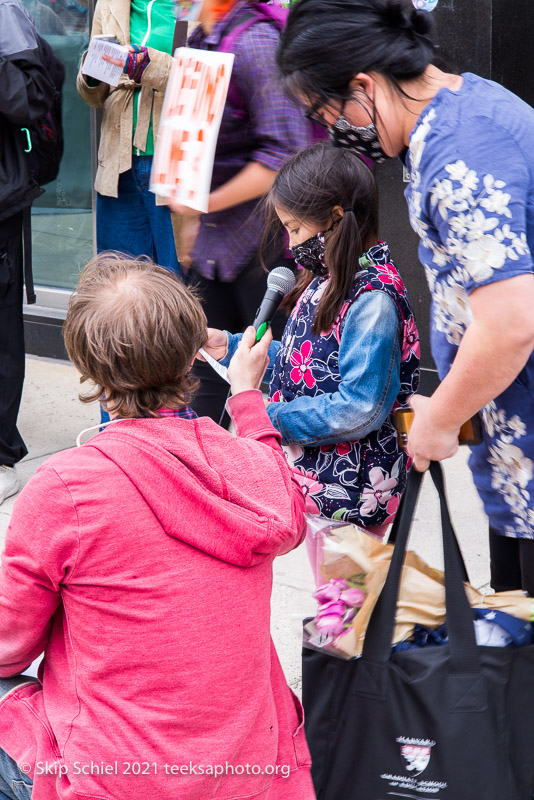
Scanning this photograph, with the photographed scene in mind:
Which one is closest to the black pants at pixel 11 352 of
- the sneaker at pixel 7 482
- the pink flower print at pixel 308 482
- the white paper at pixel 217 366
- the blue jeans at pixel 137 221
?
the sneaker at pixel 7 482

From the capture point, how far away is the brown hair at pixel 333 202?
7.77ft

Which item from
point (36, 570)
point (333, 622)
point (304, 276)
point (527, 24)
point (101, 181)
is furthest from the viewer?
point (527, 24)

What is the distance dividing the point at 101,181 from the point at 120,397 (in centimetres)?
258

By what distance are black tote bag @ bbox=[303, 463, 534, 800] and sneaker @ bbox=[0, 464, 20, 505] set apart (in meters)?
2.61

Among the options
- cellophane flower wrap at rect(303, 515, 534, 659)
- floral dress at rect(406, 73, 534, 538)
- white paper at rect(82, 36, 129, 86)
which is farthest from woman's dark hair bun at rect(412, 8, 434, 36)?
white paper at rect(82, 36, 129, 86)

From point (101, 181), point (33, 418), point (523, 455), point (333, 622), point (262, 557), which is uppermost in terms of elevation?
point (523, 455)

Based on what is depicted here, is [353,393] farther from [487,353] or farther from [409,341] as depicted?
[487,353]

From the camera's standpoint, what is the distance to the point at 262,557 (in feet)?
5.81

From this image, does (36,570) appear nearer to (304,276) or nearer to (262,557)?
(262,557)

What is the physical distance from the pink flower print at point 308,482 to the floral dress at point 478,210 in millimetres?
587

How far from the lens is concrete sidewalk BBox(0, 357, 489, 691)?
129 inches

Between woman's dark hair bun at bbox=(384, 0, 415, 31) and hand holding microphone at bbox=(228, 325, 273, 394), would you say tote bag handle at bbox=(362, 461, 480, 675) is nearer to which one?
hand holding microphone at bbox=(228, 325, 273, 394)

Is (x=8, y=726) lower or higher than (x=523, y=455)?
lower

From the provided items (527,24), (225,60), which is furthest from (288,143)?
(527,24)
